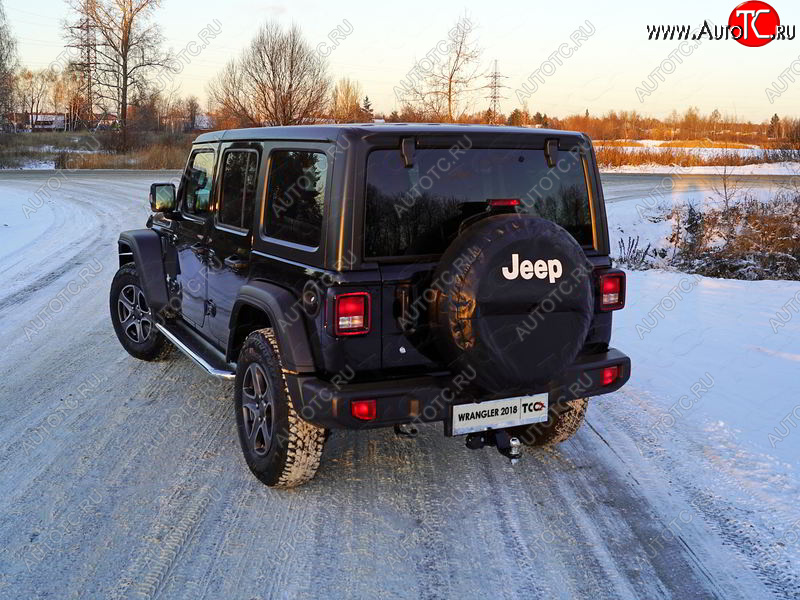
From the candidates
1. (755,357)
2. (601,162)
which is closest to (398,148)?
(755,357)

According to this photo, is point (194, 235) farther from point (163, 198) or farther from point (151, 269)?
point (151, 269)

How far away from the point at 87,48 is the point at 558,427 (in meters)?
46.5

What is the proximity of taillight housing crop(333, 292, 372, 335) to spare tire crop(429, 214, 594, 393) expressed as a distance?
1.06 feet

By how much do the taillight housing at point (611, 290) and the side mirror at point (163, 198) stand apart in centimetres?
345

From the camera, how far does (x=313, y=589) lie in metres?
3.06

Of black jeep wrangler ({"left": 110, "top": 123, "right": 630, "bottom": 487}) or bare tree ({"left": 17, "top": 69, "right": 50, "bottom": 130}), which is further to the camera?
bare tree ({"left": 17, "top": 69, "right": 50, "bottom": 130})

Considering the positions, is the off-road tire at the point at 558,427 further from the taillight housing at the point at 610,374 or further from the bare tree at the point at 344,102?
the bare tree at the point at 344,102

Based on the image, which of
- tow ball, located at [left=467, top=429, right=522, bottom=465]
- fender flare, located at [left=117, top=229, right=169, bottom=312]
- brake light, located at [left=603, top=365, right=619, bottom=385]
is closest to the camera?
tow ball, located at [left=467, top=429, right=522, bottom=465]

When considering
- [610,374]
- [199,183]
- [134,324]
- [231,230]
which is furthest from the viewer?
[134,324]

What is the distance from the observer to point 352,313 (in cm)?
346

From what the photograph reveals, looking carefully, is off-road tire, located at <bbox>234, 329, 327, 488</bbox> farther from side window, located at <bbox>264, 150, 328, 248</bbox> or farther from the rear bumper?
side window, located at <bbox>264, 150, 328, 248</bbox>

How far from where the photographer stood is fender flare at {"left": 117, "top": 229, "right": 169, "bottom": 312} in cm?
586

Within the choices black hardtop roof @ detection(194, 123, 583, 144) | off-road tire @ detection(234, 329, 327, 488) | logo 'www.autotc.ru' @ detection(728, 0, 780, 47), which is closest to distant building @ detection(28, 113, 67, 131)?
logo 'www.autotc.ru' @ detection(728, 0, 780, 47)

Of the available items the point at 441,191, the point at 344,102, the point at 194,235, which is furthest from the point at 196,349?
the point at 344,102
